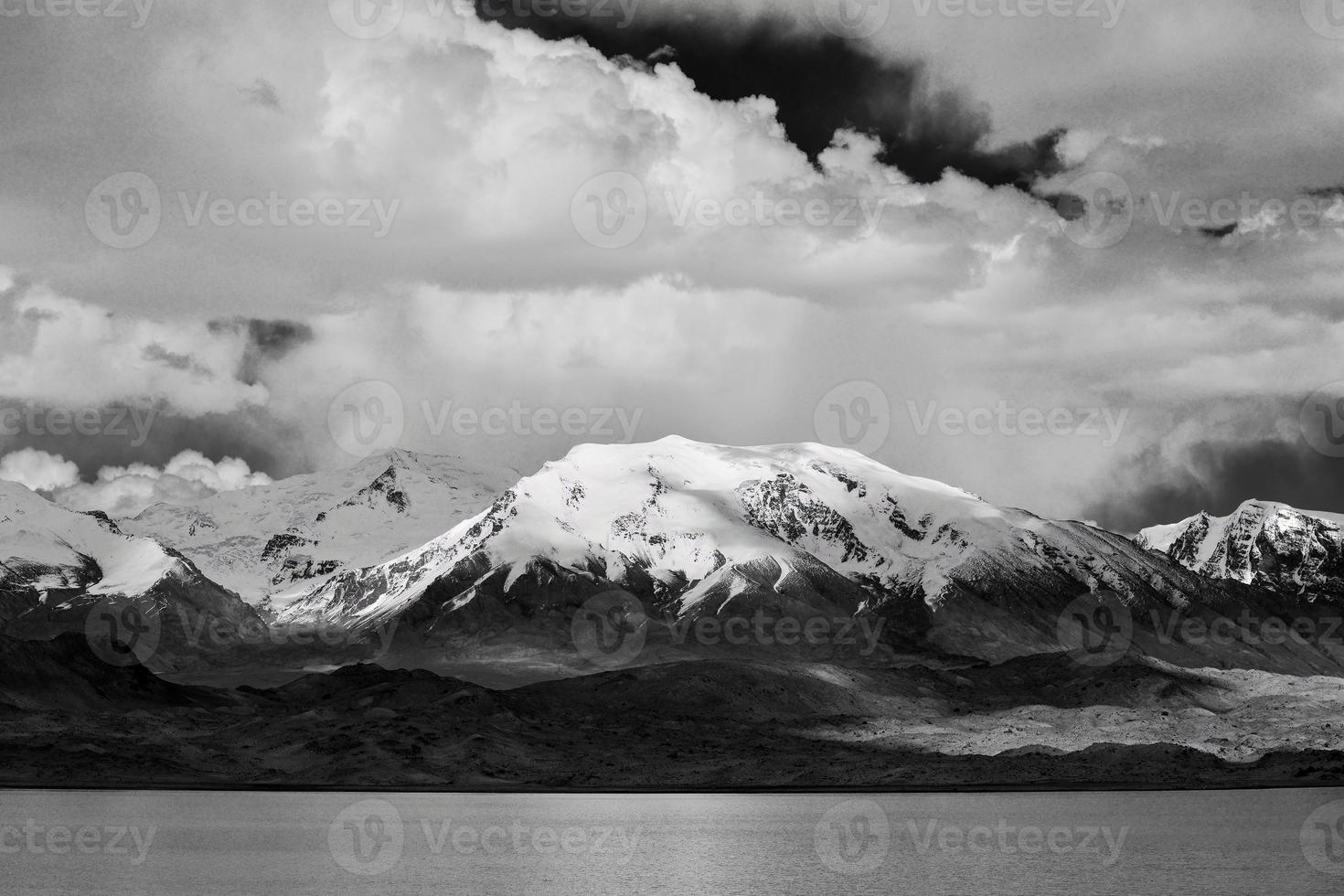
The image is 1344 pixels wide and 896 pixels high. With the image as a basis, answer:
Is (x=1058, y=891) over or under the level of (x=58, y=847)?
over

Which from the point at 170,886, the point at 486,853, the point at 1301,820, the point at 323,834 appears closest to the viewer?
the point at 170,886

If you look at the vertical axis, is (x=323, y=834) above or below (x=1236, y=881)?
below

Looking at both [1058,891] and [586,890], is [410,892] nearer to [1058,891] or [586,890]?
[586,890]

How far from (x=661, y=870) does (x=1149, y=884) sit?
135 feet

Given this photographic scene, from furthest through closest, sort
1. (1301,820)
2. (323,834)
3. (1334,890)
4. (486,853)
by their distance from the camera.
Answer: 1. (1301,820)
2. (323,834)
3. (486,853)
4. (1334,890)

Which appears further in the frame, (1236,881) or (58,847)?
(58,847)

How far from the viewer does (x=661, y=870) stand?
140 m

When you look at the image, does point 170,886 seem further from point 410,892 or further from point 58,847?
point 58,847

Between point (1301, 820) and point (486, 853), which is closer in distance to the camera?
point (486, 853)

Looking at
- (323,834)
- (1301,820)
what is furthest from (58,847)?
(1301,820)

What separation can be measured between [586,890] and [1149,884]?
4383 cm

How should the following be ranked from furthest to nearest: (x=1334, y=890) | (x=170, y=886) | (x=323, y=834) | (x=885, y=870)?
(x=323, y=834)
(x=885, y=870)
(x=170, y=886)
(x=1334, y=890)

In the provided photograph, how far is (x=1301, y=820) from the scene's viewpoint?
199250 mm

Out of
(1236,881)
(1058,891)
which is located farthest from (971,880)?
(1236,881)
